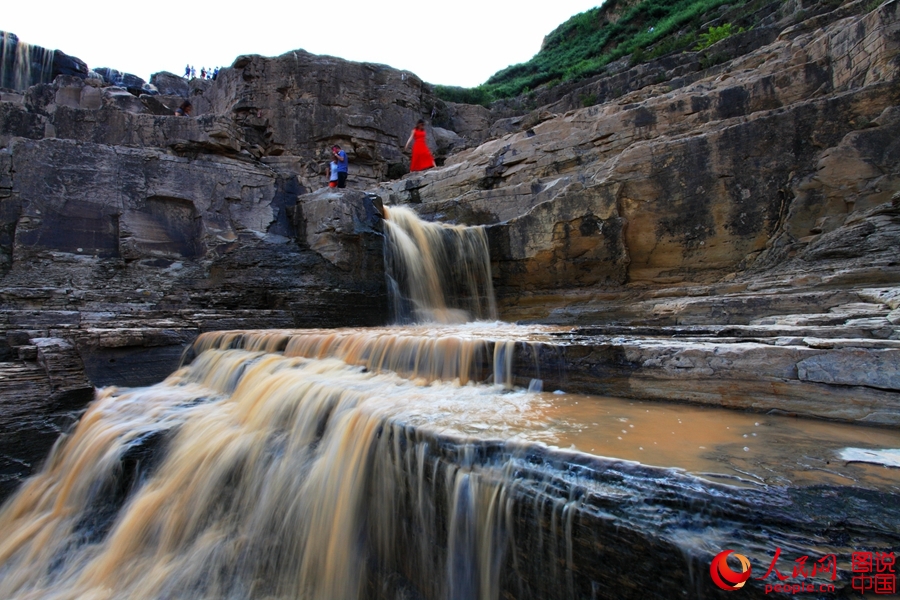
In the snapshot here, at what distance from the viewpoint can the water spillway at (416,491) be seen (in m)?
1.56

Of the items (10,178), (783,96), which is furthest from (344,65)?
(783,96)

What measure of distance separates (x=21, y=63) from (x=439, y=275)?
21306 mm

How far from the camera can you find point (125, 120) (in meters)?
9.29

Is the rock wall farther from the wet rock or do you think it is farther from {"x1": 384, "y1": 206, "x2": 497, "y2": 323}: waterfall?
the wet rock

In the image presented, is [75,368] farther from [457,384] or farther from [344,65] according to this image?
[344,65]

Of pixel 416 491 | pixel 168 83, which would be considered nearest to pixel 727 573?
pixel 416 491

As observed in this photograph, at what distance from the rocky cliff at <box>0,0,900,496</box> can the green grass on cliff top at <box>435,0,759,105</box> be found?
32.3 ft

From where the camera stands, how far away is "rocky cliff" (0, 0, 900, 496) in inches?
128

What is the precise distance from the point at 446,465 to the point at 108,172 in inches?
360

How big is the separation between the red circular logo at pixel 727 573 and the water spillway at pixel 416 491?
0.11 ft

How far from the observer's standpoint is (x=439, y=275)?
8.95m

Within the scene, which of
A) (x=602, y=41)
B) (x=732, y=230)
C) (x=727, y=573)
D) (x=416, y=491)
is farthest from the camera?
(x=602, y=41)

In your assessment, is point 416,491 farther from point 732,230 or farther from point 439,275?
point 439,275

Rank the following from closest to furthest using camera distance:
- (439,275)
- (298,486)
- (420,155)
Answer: (298,486) < (439,275) < (420,155)
